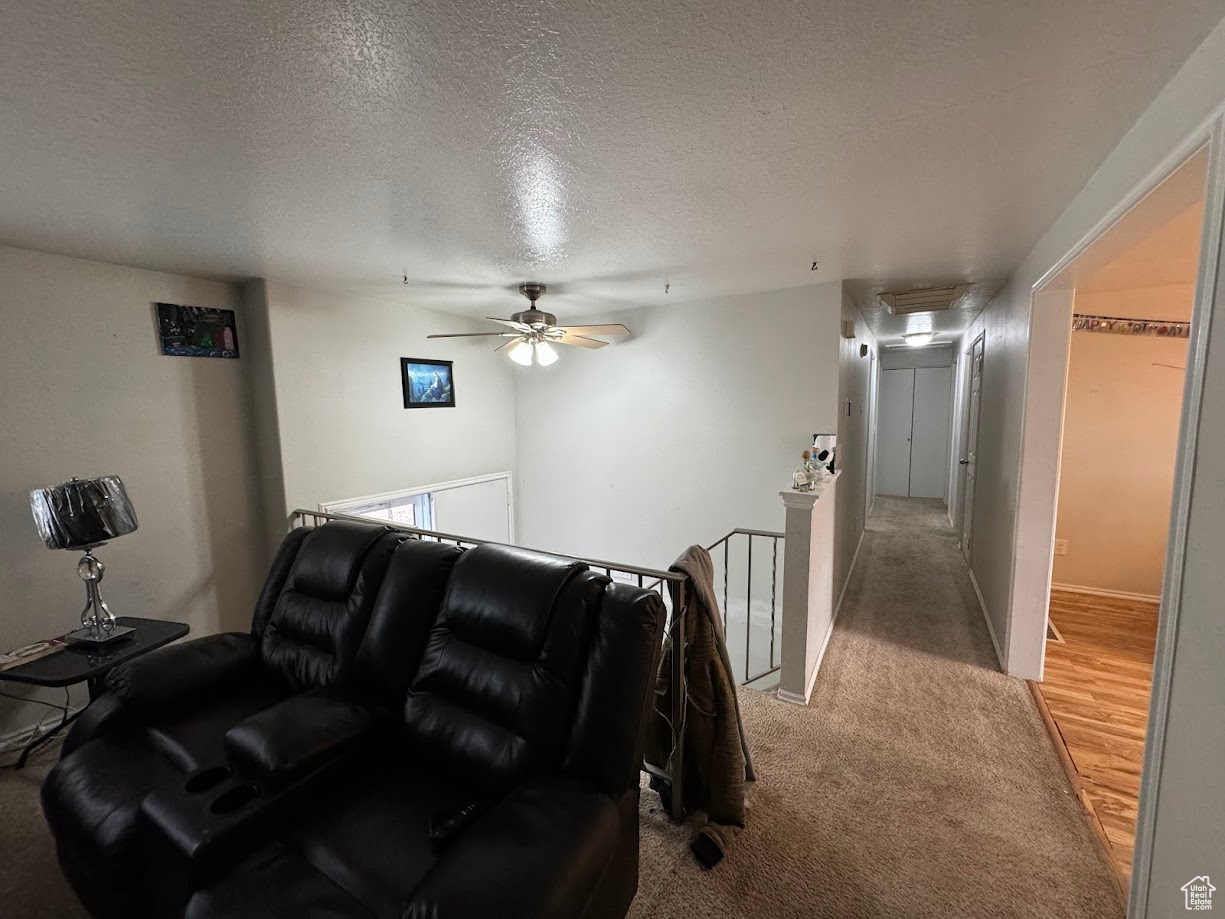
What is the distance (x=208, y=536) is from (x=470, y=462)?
1.96 meters

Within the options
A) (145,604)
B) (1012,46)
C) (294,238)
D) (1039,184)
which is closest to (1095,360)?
(1039,184)

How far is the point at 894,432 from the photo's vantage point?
7699 millimetres

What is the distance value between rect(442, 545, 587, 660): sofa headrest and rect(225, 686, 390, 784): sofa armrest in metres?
0.37

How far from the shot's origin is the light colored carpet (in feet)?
4.92

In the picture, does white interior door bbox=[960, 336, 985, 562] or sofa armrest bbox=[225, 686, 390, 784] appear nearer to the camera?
sofa armrest bbox=[225, 686, 390, 784]

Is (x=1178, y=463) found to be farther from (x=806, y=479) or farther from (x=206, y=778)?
(x=206, y=778)

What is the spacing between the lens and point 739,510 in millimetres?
3762

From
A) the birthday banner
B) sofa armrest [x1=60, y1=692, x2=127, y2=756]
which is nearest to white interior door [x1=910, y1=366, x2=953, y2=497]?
the birthday banner

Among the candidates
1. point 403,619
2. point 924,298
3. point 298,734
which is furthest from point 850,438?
point 298,734

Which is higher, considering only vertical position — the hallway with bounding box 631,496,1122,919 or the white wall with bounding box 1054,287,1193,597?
the white wall with bounding box 1054,287,1193,597

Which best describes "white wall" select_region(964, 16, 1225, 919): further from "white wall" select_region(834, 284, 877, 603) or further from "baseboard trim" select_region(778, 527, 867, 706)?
"white wall" select_region(834, 284, 877, 603)

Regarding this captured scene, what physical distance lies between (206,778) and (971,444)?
574 cm

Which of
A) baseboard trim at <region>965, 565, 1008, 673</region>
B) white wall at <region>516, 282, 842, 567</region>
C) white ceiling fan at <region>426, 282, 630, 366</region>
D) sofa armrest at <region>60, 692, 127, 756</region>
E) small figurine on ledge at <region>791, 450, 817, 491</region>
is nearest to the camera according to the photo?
sofa armrest at <region>60, 692, 127, 756</region>

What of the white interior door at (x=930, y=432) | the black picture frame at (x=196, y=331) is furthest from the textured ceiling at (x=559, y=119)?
the white interior door at (x=930, y=432)
